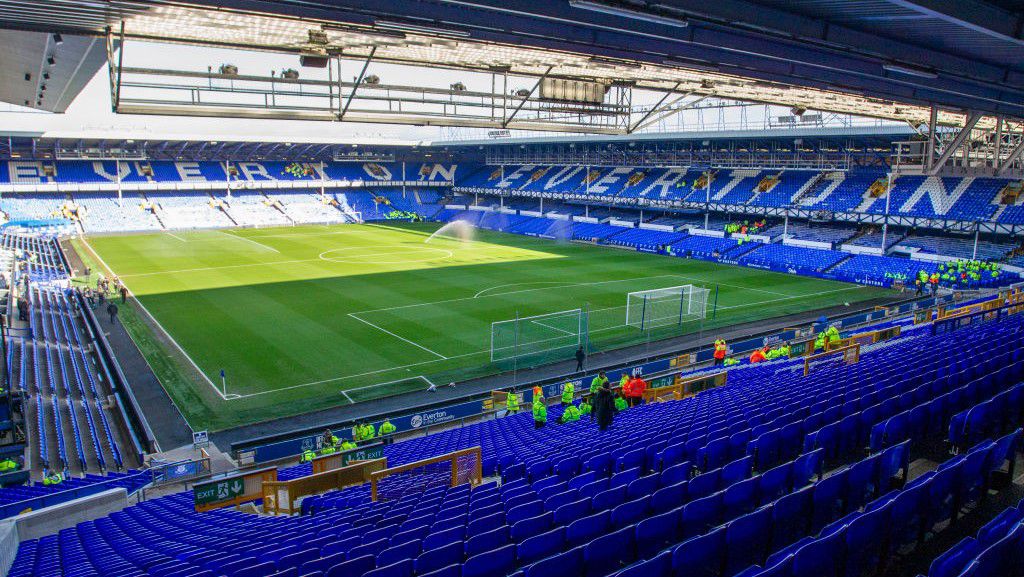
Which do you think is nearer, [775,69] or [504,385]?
[775,69]

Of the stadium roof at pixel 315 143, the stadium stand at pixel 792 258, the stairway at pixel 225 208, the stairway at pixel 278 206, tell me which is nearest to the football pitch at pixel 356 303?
the stadium stand at pixel 792 258

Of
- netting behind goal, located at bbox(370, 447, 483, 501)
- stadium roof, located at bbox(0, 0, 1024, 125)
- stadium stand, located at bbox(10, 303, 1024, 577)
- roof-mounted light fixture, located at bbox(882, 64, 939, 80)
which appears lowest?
netting behind goal, located at bbox(370, 447, 483, 501)

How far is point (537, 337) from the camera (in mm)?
26953

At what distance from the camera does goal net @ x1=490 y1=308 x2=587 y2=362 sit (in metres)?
25.5

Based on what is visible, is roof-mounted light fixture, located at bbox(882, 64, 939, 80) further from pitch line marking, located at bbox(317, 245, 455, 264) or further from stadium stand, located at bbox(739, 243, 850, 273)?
pitch line marking, located at bbox(317, 245, 455, 264)

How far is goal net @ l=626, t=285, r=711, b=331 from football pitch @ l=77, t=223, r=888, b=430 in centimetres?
69

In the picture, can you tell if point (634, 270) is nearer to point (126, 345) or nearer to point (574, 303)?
point (574, 303)

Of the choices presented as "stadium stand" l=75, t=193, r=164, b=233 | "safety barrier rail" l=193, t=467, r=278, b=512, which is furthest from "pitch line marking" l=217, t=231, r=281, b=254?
"safety barrier rail" l=193, t=467, r=278, b=512

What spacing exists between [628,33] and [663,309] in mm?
22650

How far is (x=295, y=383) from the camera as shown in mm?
22562

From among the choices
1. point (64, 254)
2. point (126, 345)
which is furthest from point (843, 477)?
point (64, 254)

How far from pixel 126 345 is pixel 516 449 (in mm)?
20686

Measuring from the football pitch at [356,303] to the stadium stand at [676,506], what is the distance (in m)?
10.5

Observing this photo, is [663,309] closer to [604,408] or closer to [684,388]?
[684,388]
